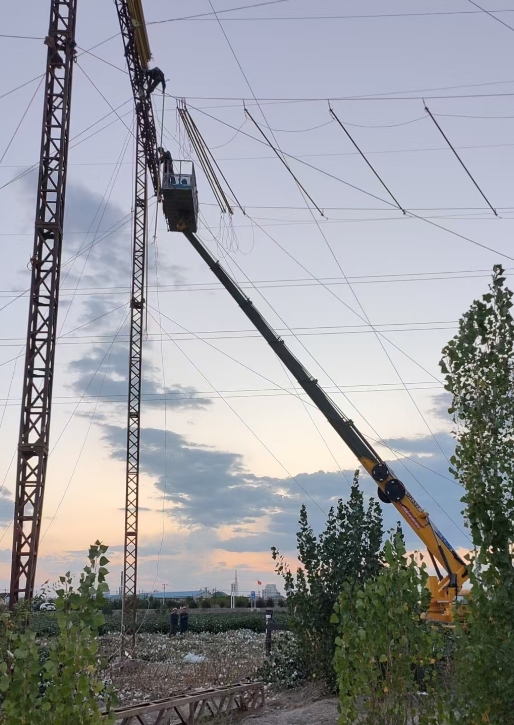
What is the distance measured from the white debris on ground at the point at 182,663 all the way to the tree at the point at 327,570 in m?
2.26

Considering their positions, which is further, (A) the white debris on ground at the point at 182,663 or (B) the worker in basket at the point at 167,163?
(B) the worker in basket at the point at 167,163

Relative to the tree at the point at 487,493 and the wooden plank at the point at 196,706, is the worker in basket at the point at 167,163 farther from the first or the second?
the tree at the point at 487,493

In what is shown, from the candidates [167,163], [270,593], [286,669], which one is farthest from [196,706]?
[270,593]

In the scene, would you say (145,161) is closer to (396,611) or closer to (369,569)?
(369,569)

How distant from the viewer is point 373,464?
17344 mm

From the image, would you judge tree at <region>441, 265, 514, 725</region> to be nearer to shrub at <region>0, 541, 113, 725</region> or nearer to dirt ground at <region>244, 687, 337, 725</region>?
shrub at <region>0, 541, 113, 725</region>

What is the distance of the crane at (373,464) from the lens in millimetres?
16578

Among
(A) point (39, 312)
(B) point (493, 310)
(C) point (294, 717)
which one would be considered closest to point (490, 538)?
(B) point (493, 310)

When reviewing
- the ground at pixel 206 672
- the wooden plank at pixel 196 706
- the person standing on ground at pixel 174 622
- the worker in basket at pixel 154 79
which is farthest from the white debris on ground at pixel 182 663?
the worker in basket at pixel 154 79

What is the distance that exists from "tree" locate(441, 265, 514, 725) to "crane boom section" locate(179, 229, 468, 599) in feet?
35.8

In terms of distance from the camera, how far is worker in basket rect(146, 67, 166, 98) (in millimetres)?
25250

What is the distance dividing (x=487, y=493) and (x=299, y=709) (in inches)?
338

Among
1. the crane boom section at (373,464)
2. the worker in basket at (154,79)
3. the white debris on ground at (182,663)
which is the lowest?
the white debris on ground at (182,663)

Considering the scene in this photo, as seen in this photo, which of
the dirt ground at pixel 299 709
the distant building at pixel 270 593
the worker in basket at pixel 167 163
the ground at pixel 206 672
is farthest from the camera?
the distant building at pixel 270 593
